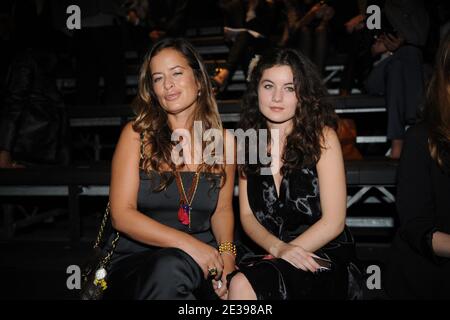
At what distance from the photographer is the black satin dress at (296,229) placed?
1.62 m

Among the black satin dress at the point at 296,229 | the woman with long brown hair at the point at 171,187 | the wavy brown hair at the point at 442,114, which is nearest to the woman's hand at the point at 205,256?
the woman with long brown hair at the point at 171,187

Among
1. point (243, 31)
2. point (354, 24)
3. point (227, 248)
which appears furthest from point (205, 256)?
point (354, 24)

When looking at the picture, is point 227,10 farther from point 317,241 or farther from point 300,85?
point 317,241

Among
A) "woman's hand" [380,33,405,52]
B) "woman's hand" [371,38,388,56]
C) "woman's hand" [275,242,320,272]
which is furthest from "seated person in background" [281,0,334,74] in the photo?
"woman's hand" [275,242,320,272]

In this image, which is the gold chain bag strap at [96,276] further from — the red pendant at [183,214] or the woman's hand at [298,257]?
the woman's hand at [298,257]

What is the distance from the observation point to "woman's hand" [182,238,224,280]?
168cm

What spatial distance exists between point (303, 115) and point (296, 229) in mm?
583

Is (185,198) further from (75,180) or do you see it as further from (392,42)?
(392,42)

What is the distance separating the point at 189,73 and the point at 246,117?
42cm

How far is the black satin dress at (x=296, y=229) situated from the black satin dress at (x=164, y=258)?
0.21 meters

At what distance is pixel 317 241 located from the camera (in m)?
1.81

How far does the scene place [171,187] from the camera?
6.29 ft

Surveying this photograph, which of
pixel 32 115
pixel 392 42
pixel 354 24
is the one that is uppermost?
pixel 354 24
